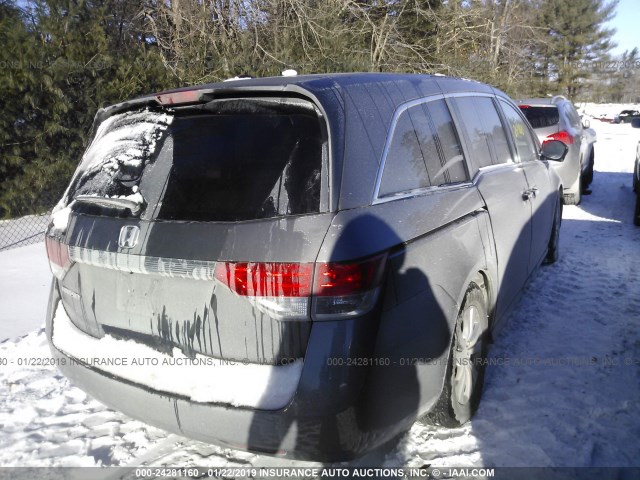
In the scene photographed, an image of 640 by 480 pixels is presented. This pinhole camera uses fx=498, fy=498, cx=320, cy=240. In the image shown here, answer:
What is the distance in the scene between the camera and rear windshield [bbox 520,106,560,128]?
25.1 ft

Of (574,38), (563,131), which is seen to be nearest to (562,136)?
(563,131)

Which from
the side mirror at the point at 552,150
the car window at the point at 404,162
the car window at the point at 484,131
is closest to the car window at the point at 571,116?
the side mirror at the point at 552,150

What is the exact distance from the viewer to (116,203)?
2.15m

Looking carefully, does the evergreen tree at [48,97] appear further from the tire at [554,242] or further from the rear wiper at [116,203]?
the tire at [554,242]

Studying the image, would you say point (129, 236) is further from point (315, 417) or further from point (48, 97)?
point (48, 97)

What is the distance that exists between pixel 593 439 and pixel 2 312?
4.58m

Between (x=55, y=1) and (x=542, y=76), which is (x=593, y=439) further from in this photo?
(x=542, y=76)

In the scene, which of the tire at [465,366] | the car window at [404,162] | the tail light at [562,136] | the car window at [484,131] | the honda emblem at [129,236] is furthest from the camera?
the tail light at [562,136]

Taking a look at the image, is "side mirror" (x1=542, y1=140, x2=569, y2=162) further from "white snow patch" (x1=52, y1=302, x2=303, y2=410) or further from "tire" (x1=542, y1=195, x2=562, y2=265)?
"white snow patch" (x1=52, y1=302, x2=303, y2=410)

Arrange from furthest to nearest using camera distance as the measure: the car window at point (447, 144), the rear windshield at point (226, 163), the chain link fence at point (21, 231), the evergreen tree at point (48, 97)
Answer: the chain link fence at point (21, 231) < the evergreen tree at point (48, 97) < the car window at point (447, 144) < the rear windshield at point (226, 163)

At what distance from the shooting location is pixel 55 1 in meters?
9.04

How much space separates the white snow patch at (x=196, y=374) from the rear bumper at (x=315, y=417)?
1.3 inches

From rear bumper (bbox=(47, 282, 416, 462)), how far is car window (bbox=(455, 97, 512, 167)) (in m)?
1.71

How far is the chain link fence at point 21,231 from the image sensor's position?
21.0 feet
